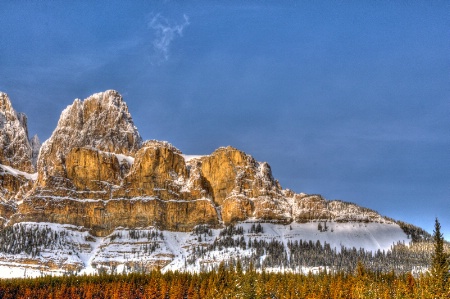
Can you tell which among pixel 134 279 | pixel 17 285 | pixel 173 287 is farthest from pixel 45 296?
pixel 173 287

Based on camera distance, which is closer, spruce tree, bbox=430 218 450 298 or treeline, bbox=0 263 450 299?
spruce tree, bbox=430 218 450 298

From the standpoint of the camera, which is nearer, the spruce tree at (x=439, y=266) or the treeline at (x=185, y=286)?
the spruce tree at (x=439, y=266)

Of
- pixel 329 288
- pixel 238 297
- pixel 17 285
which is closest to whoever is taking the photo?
pixel 238 297

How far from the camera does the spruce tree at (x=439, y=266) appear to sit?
6750 centimetres

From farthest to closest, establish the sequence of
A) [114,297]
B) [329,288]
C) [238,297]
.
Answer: [114,297]
[329,288]
[238,297]

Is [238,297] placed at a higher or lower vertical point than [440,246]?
lower

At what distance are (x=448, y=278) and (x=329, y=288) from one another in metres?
72.8

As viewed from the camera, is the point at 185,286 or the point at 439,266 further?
the point at 185,286

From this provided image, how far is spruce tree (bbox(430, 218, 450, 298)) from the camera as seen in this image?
2657 inches

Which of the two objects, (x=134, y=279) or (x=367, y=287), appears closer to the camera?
(x=367, y=287)

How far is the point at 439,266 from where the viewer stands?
7025cm

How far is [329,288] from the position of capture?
140 m

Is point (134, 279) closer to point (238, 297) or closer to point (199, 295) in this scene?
point (199, 295)

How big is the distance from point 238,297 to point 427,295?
38.5 meters
